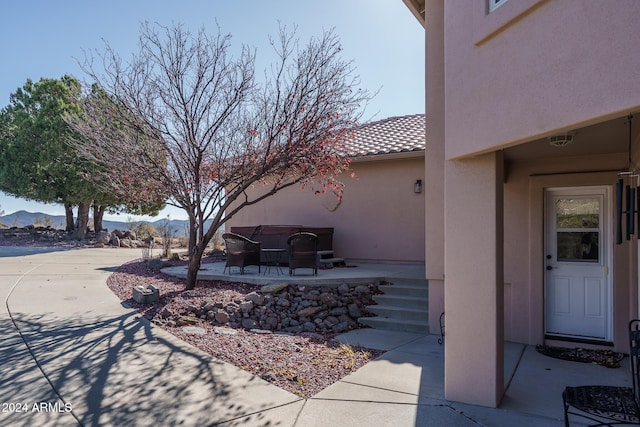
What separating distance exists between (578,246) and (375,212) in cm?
595

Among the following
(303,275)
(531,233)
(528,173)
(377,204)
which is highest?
(528,173)

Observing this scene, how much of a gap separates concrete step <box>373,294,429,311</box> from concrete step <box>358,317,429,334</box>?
1.52 feet

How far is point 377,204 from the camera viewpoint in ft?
39.2

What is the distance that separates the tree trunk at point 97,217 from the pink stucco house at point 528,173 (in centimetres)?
2228

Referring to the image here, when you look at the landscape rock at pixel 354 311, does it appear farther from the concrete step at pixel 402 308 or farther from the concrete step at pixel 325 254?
the concrete step at pixel 325 254

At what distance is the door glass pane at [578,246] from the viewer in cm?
648

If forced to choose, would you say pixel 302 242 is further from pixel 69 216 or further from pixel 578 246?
pixel 69 216

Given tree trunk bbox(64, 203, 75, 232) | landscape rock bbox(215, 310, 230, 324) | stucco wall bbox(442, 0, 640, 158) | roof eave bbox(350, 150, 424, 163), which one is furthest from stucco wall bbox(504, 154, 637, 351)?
tree trunk bbox(64, 203, 75, 232)

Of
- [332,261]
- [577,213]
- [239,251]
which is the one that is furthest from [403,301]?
[239,251]

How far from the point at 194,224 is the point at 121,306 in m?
2.08

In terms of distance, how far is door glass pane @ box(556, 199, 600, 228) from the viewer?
6477 millimetres

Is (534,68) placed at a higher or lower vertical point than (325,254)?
higher

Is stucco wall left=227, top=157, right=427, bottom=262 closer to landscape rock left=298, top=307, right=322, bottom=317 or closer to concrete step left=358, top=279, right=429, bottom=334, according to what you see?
concrete step left=358, top=279, right=429, bottom=334

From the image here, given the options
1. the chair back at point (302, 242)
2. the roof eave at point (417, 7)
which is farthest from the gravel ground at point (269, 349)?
the roof eave at point (417, 7)
